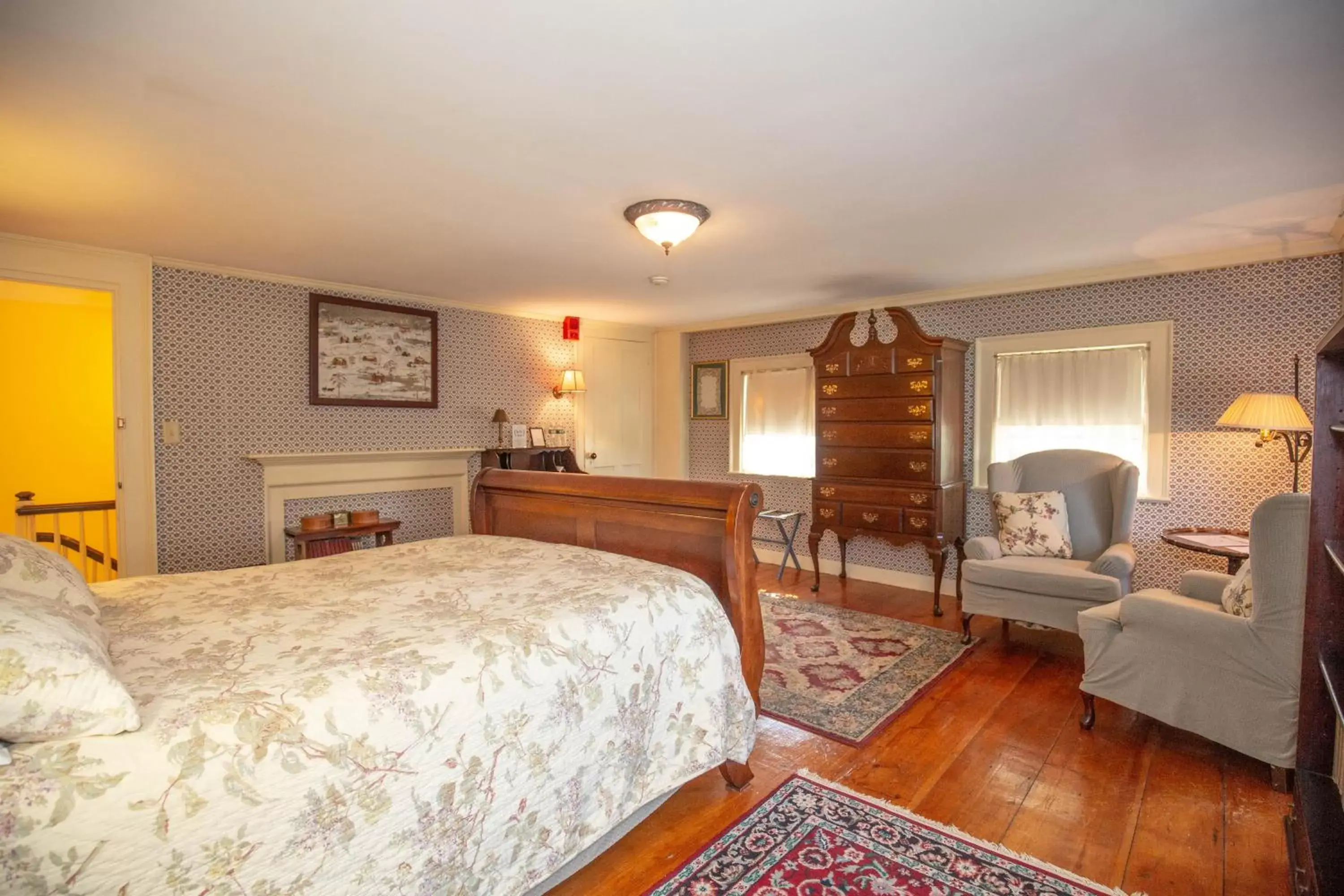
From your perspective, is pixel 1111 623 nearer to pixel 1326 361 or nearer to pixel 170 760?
pixel 1326 361

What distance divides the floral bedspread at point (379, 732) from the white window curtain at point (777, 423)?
3.67 m

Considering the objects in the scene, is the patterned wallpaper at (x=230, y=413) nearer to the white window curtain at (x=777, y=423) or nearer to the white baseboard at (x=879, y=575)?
the white window curtain at (x=777, y=423)

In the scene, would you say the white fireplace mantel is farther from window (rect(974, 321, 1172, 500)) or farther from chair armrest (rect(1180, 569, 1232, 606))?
chair armrest (rect(1180, 569, 1232, 606))

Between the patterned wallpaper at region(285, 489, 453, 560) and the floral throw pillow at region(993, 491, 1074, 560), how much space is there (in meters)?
3.77

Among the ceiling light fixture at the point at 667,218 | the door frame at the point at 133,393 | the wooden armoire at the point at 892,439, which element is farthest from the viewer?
the wooden armoire at the point at 892,439

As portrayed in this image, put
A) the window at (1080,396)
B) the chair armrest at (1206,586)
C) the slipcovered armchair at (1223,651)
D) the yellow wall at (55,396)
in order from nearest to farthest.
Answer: the slipcovered armchair at (1223,651) → the chair armrest at (1206,586) → the window at (1080,396) → the yellow wall at (55,396)

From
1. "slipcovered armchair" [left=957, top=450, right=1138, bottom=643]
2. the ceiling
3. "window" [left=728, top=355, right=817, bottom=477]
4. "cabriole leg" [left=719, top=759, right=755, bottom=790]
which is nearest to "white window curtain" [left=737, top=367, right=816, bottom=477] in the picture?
"window" [left=728, top=355, right=817, bottom=477]

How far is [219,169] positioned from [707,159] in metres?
1.87

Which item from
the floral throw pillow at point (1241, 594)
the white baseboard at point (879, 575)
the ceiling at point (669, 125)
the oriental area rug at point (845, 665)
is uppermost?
the ceiling at point (669, 125)

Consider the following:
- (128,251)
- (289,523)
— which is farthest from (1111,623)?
(128,251)

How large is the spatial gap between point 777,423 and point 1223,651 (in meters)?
3.80

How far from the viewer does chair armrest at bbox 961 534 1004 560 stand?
358 centimetres

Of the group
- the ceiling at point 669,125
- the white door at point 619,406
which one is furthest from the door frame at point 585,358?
the ceiling at point 669,125

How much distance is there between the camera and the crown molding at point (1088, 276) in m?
3.38
